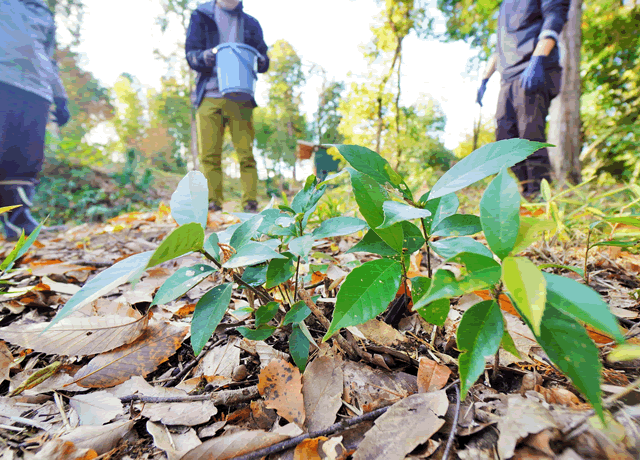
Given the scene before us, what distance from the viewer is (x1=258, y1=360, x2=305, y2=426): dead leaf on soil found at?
43cm

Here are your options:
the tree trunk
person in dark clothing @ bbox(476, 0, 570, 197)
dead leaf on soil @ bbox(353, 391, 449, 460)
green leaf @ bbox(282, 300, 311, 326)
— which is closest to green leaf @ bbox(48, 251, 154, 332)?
green leaf @ bbox(282, 300, 311, 326)

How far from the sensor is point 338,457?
0.35 m

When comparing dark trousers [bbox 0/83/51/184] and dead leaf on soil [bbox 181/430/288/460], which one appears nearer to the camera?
dead leaf on soil [bbox 181/430/288/460]

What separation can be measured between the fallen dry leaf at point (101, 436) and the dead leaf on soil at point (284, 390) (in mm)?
201

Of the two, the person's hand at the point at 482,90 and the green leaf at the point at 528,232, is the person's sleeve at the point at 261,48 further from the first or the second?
the green leaf at the point at 528,232

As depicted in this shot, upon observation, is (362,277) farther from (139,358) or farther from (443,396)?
(139,358)

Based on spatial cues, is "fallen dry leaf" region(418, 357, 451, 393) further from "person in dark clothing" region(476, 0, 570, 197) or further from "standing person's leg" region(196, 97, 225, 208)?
"standing person's leg" region(196, 97, 225, 208)

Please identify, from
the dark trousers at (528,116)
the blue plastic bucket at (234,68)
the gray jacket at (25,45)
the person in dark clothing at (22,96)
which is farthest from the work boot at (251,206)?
the dark trousers at (528,116)

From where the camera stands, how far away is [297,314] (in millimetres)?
451

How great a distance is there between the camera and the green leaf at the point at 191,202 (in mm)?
388

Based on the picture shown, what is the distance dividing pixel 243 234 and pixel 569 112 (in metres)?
4.58

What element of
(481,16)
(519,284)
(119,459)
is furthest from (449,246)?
(481,16)

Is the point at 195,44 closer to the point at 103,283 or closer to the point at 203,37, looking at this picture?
the point at 203,37

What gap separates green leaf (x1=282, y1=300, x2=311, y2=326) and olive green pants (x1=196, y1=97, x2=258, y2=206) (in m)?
2.58
